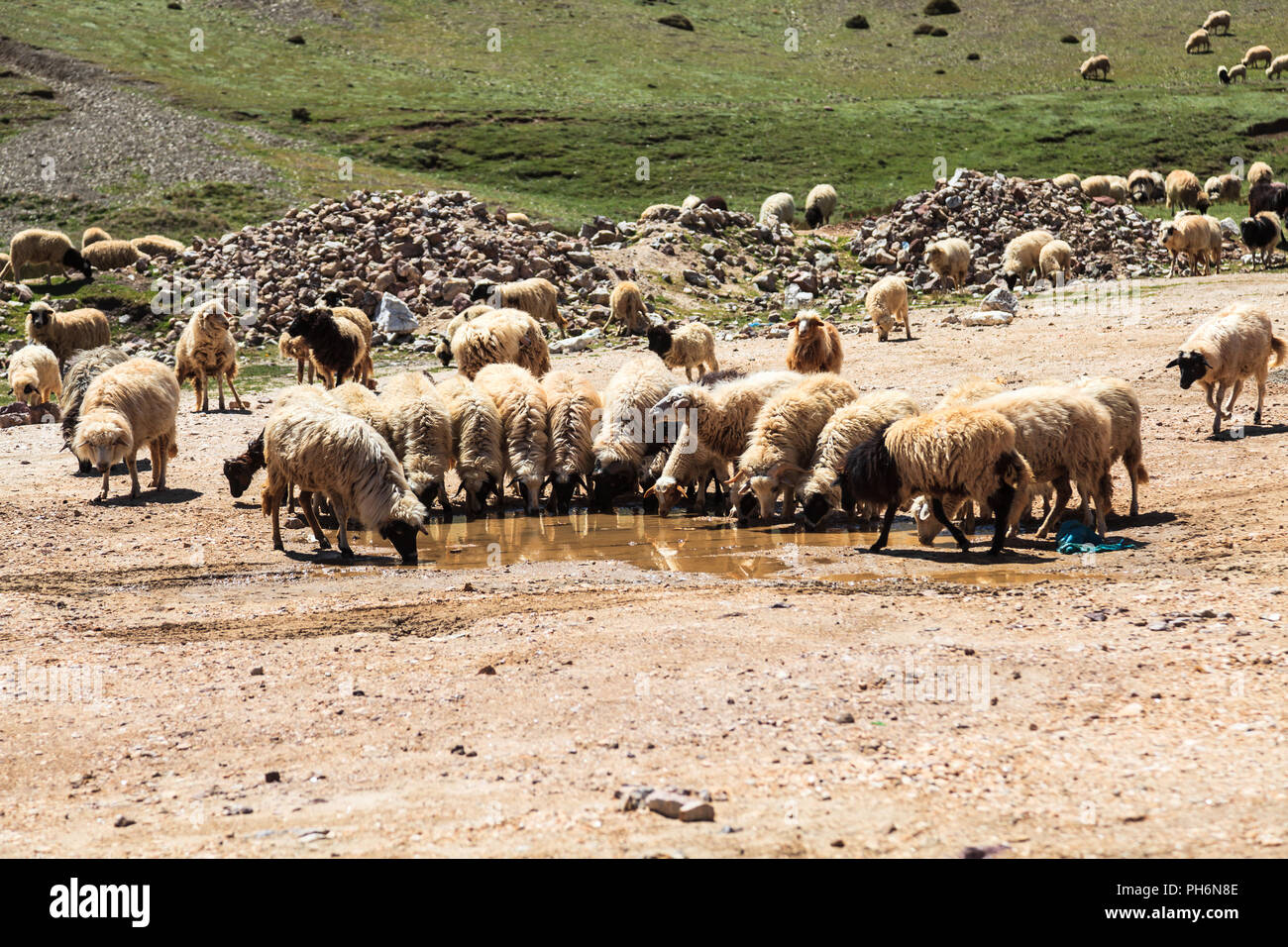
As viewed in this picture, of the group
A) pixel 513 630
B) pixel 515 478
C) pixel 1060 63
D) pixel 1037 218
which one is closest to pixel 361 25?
pixel 1060 63

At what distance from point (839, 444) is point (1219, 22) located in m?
76.5

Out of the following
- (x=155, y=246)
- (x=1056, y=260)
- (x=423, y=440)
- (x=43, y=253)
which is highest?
(x=155, y=246)

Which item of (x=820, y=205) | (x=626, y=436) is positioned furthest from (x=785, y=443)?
(x=820, y=205)

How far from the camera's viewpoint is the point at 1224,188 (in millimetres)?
42906

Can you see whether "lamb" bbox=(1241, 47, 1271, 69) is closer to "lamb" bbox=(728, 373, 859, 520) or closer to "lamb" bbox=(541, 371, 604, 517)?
"lamb" bbox=(728, 373, 859, 520)

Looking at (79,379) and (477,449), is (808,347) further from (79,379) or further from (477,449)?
(79,379)

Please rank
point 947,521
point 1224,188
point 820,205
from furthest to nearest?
point 1224,188 < point 820,205 < point 947,521

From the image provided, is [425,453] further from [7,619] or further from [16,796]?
[16,796]

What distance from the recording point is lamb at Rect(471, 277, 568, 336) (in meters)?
23.0

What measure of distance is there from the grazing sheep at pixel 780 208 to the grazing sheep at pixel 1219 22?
47.3 meters

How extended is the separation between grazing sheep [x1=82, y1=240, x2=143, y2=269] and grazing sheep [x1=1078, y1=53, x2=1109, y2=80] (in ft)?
176

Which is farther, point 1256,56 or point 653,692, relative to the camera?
point 1256,56

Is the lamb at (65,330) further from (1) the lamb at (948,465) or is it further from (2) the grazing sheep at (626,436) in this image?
(1) the lamb at (948,465)
